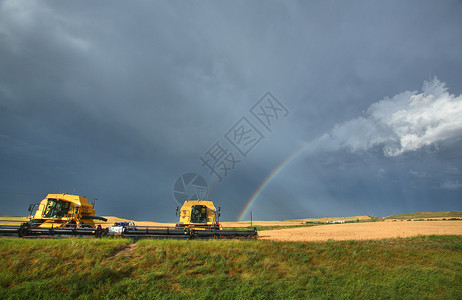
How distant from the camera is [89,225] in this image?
67.4 ft

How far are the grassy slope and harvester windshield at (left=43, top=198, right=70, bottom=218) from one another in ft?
38.5

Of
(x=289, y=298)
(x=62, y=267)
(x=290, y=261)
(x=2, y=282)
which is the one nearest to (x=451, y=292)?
(x=290, y=261)

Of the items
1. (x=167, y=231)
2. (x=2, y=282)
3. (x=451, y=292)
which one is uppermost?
(x=167, y=231)

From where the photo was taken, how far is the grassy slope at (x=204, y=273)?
7152mm

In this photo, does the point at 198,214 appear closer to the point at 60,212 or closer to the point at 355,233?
the point at 60,212

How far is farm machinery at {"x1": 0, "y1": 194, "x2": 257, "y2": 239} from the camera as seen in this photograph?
49.1ft

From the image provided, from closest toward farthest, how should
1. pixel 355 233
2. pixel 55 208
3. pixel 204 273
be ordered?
pixel 204 273, pixel 55 208, pixel 355 233

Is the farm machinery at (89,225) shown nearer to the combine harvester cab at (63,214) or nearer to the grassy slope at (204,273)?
the combine harvester cab at (63,214)

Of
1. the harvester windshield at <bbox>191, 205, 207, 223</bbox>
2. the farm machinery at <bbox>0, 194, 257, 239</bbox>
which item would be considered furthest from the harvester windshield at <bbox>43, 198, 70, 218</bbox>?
the harvester windshield at <bbox>191, 205, 207, 223</bbox>

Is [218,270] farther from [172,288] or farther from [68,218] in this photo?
[68,218]

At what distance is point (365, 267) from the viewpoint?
1051cm

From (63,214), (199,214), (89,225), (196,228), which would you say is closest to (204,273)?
(196,228)

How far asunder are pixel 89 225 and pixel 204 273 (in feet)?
53.6

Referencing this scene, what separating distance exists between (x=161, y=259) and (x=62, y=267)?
325cm
